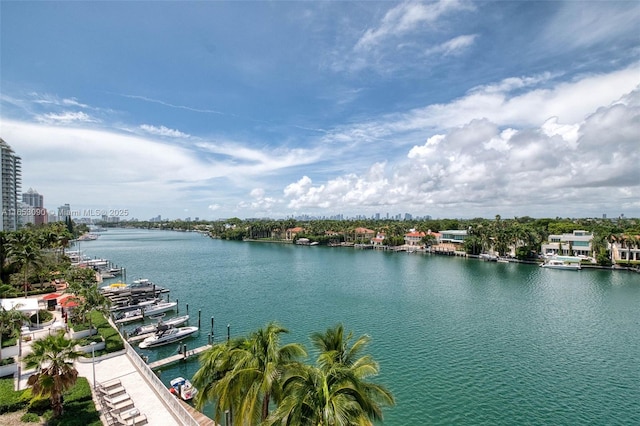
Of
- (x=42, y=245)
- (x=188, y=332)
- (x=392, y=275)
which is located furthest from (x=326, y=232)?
(x=188, y=332)

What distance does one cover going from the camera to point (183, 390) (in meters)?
21.6

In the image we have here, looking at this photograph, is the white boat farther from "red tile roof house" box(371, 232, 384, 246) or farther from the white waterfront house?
the white waterfront house

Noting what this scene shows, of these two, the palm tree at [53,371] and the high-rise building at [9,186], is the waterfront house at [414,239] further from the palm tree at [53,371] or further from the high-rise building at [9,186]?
the high-rise building at [9,186]

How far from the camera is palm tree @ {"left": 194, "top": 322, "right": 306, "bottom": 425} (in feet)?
33.1

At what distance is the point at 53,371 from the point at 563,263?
92.5 m

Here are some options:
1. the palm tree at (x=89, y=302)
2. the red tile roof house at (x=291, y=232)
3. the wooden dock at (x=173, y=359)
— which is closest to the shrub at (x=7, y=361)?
the palm tree at (x=89, y=302)

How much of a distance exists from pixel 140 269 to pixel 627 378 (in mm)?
84242

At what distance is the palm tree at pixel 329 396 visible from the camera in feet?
27.4

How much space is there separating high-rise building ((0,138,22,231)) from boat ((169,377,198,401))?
10583 centimetres

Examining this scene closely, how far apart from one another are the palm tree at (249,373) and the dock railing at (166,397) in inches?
197

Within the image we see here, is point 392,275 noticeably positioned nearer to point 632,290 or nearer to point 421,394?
point 632,290

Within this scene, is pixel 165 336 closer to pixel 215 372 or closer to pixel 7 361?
pixel 7 361

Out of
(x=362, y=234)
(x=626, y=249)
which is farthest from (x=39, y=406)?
(x=362, y=234)

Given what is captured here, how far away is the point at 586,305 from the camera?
44969mm
